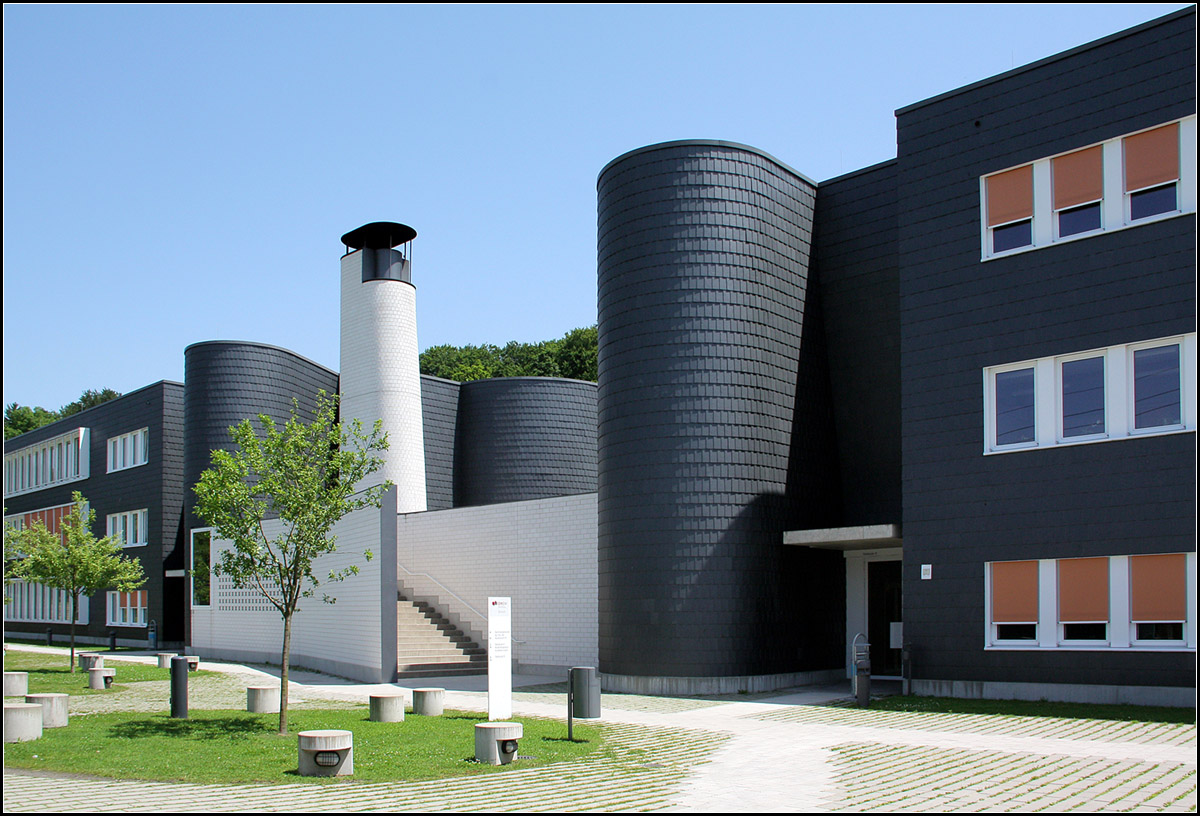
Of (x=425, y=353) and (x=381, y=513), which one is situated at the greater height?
(x=425, y=353)

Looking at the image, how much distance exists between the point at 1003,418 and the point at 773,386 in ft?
15.2

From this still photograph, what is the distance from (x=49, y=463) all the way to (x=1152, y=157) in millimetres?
45689

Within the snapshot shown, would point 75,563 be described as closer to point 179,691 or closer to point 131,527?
point 179,691

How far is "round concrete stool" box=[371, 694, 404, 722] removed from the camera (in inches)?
609

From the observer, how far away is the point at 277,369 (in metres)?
35.9

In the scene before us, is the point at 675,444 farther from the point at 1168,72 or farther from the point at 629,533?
the point at 1168,72

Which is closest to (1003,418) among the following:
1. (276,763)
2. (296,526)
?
(296,526)

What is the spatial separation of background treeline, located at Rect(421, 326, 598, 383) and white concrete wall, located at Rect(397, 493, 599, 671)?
37993mm

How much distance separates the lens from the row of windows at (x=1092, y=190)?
1619 cm

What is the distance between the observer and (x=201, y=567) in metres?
34.3

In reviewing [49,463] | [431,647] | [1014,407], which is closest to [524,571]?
[431,647]

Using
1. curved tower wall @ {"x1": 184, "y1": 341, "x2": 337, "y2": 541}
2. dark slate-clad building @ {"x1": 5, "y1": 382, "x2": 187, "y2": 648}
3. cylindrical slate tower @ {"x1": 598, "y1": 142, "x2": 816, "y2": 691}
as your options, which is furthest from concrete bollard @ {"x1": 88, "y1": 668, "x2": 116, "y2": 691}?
dark slate-clad building @ {"x1": 5, "y1": 382, "x2": 187, "y2": 648}

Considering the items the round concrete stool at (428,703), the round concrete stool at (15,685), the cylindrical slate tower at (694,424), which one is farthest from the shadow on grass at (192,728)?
the cylindrical slate tower at (694,424)

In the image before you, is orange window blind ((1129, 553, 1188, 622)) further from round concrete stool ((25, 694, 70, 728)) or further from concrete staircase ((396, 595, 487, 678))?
round concrete stool ((25, 694, 70, 728))
